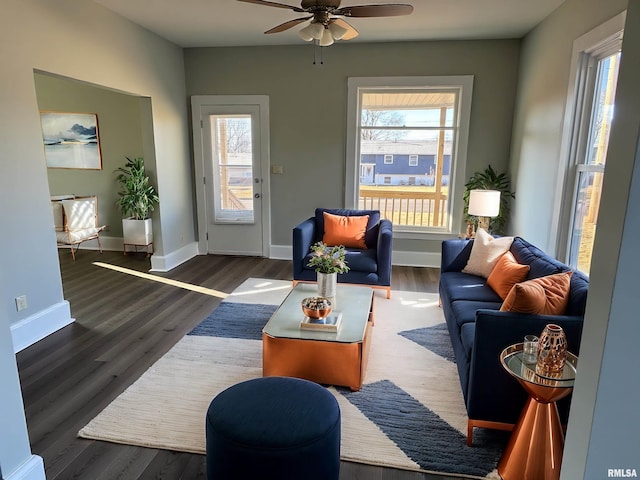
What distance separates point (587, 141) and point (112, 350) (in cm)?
406

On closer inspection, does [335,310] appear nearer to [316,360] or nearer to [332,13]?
[316,360]

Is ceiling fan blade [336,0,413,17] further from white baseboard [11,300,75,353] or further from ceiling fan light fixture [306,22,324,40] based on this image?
white baseboard [11,300,75,353]

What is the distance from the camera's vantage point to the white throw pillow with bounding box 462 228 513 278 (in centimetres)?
344

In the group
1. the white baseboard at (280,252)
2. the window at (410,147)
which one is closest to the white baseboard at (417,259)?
the window at (410,147)

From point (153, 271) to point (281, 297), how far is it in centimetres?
192

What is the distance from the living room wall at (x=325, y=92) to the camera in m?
4.96

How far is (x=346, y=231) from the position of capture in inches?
177

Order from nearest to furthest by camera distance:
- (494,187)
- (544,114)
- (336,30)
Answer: (336,30)
(544,114)
(494,187)

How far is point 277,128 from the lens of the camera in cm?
549

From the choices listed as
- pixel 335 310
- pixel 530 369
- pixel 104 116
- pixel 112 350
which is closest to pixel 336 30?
pixel 335 310

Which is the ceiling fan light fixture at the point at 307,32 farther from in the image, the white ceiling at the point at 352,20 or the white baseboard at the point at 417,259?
the white baseboard at the point at 417,259

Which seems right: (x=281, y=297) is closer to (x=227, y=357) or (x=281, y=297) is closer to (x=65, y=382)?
(x=227, y=357)

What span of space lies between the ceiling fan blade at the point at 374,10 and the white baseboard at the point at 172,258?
362 cm

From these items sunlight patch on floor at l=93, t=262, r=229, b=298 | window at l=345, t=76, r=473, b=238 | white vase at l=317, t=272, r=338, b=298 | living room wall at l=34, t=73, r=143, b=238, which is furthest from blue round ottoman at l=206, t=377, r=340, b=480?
living room wall at l=34, t=73, r=143, b=238
